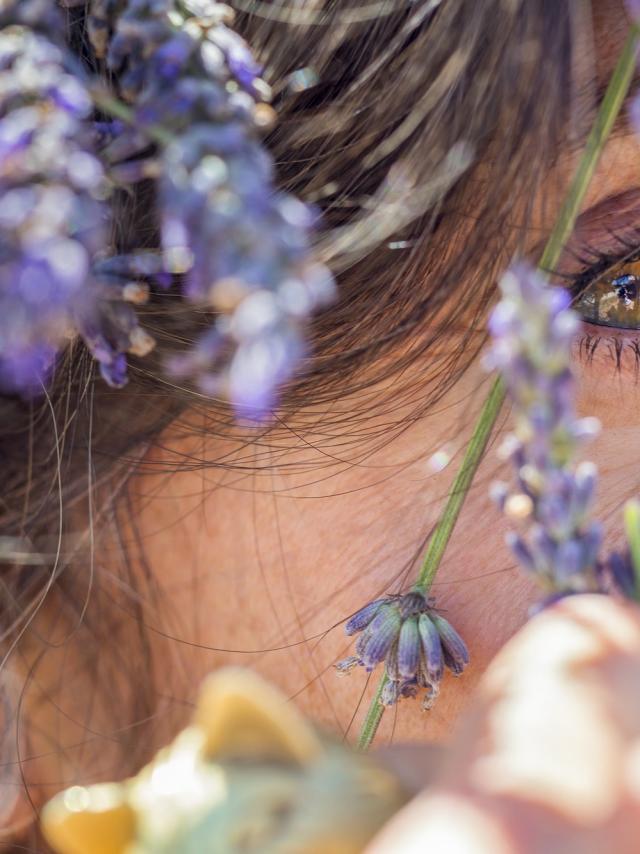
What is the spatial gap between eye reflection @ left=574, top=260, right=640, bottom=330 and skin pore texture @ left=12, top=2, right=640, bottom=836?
0.06ft

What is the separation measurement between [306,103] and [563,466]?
0.61m

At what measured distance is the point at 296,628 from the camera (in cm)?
117

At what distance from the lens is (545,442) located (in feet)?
1.40

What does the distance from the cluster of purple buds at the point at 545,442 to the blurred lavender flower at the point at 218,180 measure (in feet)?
0.29

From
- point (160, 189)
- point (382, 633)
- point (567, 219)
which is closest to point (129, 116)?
point (160, 189)

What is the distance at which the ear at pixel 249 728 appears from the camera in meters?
0.48

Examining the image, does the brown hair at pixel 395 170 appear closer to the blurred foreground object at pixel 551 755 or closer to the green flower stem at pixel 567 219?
the green flower stem at pixel 567 219

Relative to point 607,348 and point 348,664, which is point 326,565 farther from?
point 607,348

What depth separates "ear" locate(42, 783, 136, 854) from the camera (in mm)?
480

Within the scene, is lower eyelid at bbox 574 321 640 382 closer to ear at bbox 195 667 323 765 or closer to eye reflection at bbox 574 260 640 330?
eye reflection at bbox 574 260 640 330

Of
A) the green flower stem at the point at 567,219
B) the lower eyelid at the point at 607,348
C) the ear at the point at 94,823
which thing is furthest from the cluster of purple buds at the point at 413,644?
the ear at the point at 94,823

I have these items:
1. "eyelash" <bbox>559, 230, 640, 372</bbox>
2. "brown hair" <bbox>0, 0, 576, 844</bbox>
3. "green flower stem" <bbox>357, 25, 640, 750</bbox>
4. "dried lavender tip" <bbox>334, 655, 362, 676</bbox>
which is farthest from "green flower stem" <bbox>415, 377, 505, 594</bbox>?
"eyelash" <bbox>559, 230, 640, 372</bbox>

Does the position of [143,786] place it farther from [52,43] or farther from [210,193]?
[52,43]

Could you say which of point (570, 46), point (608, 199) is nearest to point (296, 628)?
point (608, 199)
